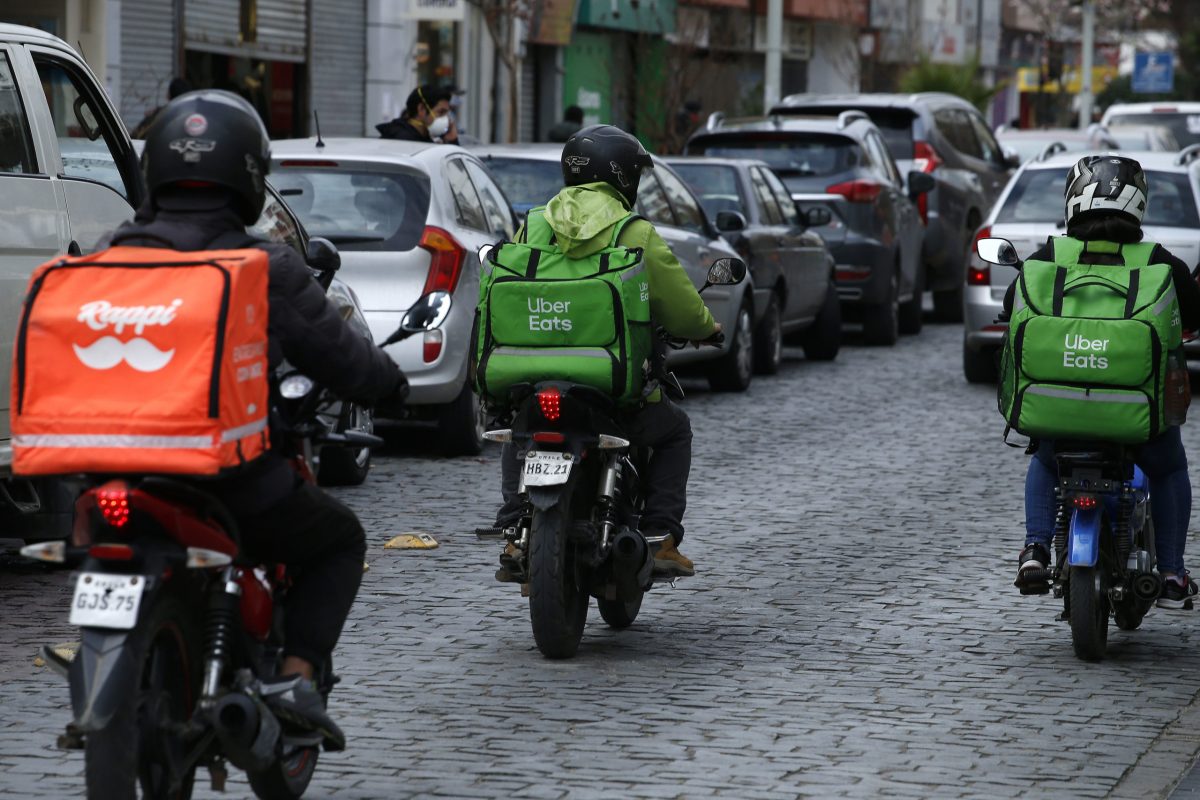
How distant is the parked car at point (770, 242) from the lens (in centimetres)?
1622

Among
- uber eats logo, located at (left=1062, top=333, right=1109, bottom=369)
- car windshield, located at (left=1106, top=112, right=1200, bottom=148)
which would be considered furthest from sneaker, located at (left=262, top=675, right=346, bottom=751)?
car windshield, located at (left=1106, top=112, right=1200, bottom=148)

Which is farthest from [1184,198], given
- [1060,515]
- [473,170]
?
[1060,515]

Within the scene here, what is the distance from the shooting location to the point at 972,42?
201ft

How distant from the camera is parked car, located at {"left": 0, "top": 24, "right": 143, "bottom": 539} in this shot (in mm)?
8086

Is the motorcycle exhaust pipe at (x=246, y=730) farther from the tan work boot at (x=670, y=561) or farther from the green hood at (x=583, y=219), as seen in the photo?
the tan work boot at (x=670, y=561)

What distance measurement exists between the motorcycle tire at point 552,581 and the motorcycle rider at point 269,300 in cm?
198

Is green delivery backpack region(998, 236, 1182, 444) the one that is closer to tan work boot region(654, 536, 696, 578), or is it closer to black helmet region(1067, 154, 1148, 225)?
black helmet region(1067, 154, 1148, 225)

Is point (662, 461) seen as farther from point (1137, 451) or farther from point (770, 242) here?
point (770, 242)

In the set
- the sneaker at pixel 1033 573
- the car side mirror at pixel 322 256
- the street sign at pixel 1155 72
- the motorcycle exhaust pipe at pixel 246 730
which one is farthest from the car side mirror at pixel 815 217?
the street sign at pixel 1155 72

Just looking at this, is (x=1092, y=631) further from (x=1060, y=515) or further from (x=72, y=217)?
(x=72, y=217)

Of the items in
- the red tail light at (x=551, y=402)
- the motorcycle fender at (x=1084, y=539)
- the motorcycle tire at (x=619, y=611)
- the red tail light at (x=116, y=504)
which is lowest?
the motorcycle tire at (x=619, y=611)

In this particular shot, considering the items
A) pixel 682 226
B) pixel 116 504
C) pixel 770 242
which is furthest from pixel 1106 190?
pixel 770 242

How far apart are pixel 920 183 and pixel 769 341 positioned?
4077 mm

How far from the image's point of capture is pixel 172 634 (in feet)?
15.4
